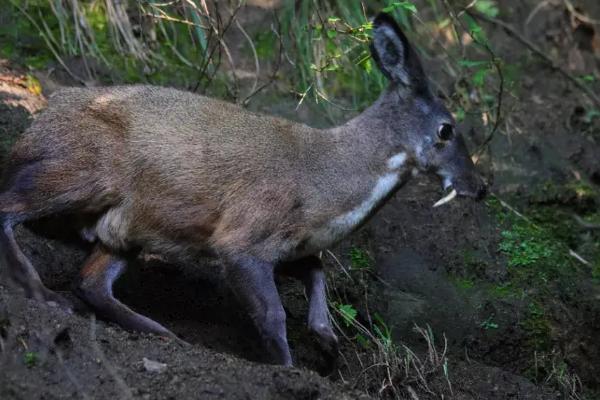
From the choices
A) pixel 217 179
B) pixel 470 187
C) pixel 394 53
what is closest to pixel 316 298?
pixel 217 179

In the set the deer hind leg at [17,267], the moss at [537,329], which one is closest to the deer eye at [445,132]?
the moss at [537,329]

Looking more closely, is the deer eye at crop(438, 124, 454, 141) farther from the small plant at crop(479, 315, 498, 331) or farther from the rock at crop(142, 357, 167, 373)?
the rock at crop(142, 357, 167, 373)

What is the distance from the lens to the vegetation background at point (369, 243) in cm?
500

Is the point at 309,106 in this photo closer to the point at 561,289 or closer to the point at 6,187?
the point at 561,289

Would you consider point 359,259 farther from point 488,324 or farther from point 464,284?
point 488,324

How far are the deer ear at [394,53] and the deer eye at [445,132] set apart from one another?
1.11 ft

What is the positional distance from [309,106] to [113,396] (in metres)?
4.62

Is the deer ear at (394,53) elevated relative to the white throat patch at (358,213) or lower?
elevated

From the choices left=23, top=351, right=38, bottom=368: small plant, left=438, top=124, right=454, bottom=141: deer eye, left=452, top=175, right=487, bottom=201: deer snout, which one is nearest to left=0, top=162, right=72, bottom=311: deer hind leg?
left=23, top=351, right=38, bottom=368: small plant

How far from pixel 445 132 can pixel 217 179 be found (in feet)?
5.13

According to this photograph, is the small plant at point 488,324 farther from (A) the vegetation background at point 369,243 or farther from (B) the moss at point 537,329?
(B) the moss at point 537,329

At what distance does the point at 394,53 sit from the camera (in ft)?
20.9

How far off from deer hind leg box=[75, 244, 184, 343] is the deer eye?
7.16 ft

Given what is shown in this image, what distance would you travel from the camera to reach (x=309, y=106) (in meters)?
8.69
